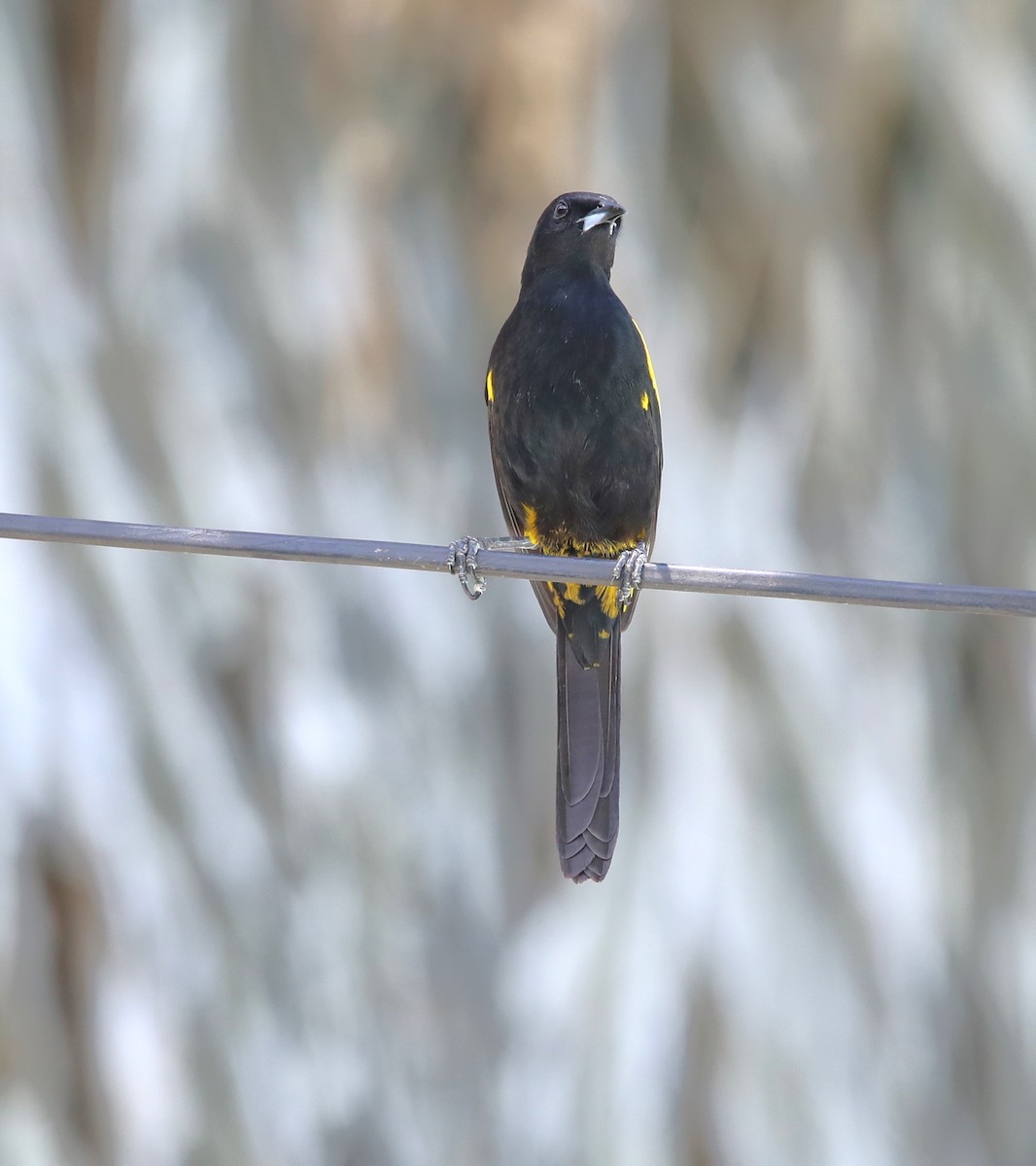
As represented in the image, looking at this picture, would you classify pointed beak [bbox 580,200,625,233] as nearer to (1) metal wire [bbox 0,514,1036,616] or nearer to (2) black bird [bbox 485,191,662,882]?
(2) black bird [bbox 485,191,662,882]

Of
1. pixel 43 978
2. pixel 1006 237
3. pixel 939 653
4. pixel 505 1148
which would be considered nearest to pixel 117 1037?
pixel 43 978

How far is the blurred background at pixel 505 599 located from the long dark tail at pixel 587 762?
11.6 ft

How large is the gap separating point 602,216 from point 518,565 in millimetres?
1855

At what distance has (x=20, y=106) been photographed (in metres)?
8.03

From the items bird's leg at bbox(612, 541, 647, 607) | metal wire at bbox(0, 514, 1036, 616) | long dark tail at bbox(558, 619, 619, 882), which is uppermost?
bird's leg at bbox(612, 541, 647, 607)

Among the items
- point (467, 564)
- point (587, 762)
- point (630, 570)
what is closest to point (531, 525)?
point (587, 762)

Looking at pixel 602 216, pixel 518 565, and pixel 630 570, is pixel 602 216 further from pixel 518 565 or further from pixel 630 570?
pixel 518 565

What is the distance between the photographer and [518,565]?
3273 mm

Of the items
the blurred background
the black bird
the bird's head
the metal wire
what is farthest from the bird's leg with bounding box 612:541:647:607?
the blurred background

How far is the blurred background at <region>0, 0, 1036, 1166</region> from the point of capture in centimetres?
830

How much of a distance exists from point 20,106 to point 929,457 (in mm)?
5242

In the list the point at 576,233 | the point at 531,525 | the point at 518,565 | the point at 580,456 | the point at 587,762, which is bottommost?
the point at 587,762

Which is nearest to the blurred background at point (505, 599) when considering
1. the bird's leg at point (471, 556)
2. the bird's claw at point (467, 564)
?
the bird's leg at point (471, 556)

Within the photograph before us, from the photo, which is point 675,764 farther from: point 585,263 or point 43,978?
point 585,263
